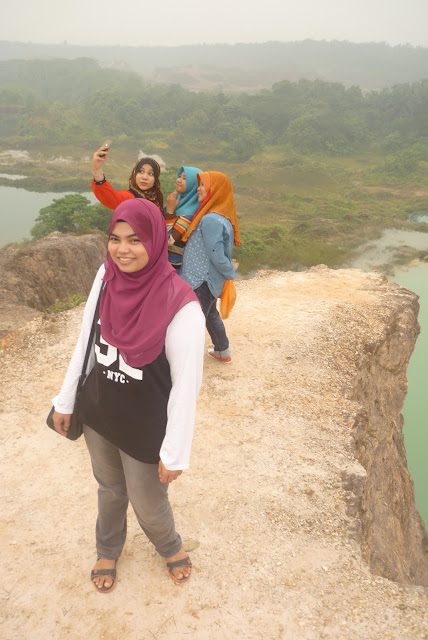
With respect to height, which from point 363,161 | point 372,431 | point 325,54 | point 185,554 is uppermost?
point 325,54

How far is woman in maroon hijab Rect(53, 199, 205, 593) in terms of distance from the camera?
1.70 meters

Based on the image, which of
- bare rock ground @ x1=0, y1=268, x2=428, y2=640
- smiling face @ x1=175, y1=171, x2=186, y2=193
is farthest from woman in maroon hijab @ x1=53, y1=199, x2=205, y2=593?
smiling face @ x1=175, y1=171, x2=186, y2=193

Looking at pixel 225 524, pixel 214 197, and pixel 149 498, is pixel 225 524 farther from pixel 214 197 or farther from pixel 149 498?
pixel 214 197

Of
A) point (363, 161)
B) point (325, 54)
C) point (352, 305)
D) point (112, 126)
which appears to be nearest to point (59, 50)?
point (325, 54)

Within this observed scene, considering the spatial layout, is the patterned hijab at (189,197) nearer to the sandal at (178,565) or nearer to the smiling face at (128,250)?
the smiling face at (128,250)

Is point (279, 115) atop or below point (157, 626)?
atop

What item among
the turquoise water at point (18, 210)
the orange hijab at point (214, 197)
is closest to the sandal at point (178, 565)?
the orange hijab at point (214, 197)

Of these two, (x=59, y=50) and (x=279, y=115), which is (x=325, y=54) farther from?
(x=279, y=115)

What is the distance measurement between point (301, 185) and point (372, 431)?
33726 millimetres

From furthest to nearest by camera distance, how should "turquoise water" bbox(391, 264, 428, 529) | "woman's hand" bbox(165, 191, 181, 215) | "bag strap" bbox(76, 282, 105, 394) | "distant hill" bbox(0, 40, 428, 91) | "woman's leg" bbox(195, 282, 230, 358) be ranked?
"distant hill" bbox(0, 40, 428, 91) → "turquoise water" bbox(391, 264, 428, 529) → "woman's leg" bbox(195, 282, 230, 358) → "woman's hand" bbox(165, 191, 181, 215) → "bag strap" bbox(76, 282, 105, 394)

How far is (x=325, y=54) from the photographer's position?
6363 inches

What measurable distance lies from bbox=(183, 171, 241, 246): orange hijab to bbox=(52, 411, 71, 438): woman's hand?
6.66ft

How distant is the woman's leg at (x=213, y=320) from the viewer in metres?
3.96

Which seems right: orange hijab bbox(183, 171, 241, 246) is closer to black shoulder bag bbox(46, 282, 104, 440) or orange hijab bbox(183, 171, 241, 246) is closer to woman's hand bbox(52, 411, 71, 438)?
black shoulder bag bbox(46, 282, 104, 440)
